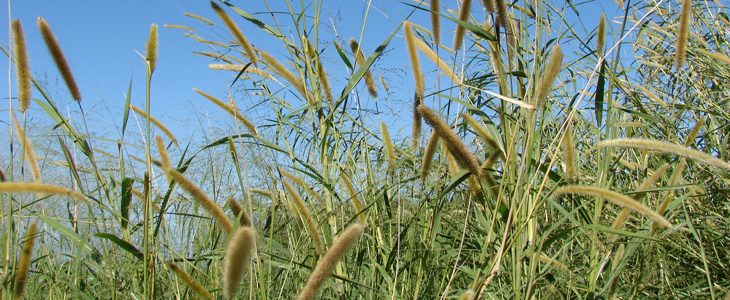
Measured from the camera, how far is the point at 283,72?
231cm

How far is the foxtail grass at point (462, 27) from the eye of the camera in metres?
1.94

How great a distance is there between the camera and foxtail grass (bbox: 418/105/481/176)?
1528mm

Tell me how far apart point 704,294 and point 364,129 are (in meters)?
1.22

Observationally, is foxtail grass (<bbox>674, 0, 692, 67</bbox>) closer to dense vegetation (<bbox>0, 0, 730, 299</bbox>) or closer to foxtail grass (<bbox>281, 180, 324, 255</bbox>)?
dense vegetation (<bbox>0, 0, 730, 299</bbox>)

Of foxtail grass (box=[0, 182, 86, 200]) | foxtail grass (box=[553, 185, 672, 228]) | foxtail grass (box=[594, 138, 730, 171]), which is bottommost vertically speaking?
foxtail grass (box=[553, 185, 672, 228])

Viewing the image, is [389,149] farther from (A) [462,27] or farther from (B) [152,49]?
(B) [152,49]

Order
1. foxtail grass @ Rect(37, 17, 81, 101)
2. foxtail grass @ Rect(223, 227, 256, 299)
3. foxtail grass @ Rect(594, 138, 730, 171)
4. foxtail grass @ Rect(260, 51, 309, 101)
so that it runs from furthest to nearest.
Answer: foxtail grass @ Rect(260, 51, 309, 101) → foxtail grass @ Rect(37, 17, 81, 101) → foxtail grass @ Rect(594, 138, 730, 171) → foxtail grass @ Rect(223, 227, 256, 299)

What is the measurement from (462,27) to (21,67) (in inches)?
46.5

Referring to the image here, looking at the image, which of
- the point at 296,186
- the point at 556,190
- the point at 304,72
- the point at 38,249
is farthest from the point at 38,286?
the point at 556,190

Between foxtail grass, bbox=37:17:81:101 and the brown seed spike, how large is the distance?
0.11 m

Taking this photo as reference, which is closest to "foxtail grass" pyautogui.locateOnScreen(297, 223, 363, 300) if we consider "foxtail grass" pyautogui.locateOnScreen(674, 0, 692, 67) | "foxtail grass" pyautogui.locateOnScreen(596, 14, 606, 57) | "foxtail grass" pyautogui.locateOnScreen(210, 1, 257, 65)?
"foxtail grass" pyautogui.locateOnScreen(210, 1, 257, 65)

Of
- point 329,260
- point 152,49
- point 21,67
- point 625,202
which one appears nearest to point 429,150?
point 625,202

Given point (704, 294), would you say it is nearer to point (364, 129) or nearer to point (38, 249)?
point (364, 129)

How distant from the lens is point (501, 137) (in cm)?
205
